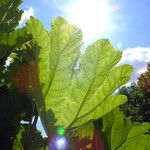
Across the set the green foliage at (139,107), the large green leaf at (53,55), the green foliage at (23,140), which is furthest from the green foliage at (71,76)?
the green foliage at (139,107)

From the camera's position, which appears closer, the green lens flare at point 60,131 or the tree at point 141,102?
the green lens flare at point 60,131

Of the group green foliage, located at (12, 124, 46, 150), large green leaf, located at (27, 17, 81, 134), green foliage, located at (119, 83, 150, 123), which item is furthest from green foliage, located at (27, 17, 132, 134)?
green foliage, located at (119, 83, 150, 123)

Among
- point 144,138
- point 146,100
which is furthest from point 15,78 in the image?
point 146,100

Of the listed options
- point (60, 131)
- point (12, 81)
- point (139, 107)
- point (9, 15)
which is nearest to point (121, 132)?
point (60, 131)

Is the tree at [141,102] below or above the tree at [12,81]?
above

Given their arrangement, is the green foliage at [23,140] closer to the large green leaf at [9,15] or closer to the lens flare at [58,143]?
the lens flare at [58,143]

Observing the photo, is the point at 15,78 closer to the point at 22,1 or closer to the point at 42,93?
the point at 42,93
